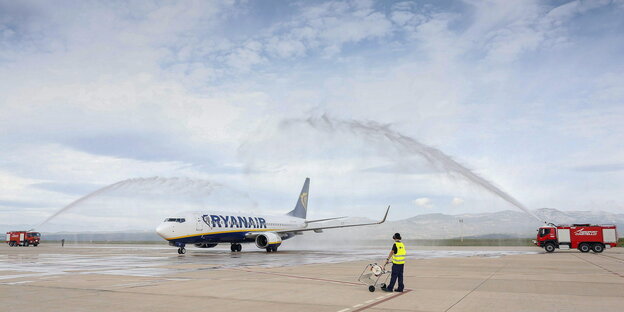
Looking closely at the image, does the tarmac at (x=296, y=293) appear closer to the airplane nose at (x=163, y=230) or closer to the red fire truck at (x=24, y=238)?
the airplane nose at (x=163, y=230)

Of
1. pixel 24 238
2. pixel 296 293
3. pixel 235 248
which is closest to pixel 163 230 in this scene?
pixel 235 248

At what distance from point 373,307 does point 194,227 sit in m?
30.6

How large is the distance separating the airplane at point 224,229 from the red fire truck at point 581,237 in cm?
1603

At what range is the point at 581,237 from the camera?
4322cm

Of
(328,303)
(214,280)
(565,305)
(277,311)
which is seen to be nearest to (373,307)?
(328,303)

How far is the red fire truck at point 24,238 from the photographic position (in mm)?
70688

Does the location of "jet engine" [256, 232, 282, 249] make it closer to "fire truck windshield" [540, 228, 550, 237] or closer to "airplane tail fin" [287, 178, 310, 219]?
"airplane tail fin" [287, 178, 310, 219]

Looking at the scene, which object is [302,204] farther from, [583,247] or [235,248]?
[583,247]

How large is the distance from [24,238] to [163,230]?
46.6 meters

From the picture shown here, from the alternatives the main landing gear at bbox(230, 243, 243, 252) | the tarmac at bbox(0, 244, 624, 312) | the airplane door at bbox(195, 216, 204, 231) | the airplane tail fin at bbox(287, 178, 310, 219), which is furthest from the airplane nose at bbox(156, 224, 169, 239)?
the airplane tail fin at bbox(287, 178, 310, 219)

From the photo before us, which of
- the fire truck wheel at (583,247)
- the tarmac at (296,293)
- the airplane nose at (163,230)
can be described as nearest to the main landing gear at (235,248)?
the airplane nose at (163,230)

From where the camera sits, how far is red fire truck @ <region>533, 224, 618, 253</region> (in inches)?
1670

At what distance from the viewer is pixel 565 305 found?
11.6 metres

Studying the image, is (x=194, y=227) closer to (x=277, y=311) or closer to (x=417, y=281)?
(x=417, y=281)
